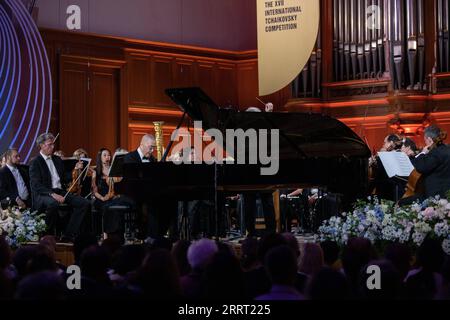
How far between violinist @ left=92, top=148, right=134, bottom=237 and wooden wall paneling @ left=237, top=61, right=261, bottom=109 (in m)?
5.72

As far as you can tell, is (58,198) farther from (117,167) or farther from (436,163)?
(436,163)

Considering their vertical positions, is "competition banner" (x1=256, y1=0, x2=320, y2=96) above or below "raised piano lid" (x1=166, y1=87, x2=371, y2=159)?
above

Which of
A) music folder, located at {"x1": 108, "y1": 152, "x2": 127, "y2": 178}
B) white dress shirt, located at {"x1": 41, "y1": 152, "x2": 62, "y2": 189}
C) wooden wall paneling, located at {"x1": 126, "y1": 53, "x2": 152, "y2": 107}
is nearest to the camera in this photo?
music folder, located at {"x1": 108, "y1": 152, "x2": 127, "y2": 178}

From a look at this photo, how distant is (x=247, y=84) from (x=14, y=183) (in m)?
6.94

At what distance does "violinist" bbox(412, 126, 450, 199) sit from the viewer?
865 cm

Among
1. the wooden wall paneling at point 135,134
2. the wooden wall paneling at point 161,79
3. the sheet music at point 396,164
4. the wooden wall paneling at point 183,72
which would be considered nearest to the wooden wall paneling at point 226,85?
the wooden wall paneling at point 183,72

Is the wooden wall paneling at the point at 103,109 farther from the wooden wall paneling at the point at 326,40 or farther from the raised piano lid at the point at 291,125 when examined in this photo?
the raised piano lid at the point at 291,125

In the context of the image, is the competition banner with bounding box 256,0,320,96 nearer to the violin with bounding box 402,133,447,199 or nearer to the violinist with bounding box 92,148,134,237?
the violinist with bounding box 92,148,134,237

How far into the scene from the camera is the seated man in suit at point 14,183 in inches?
420

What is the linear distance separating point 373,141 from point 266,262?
1126 cm

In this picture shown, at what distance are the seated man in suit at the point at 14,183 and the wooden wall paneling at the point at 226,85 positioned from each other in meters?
6.27

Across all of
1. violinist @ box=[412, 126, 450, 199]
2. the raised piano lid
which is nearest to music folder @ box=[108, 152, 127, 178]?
the raised piano lid

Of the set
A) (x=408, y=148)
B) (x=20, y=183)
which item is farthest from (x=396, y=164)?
(x=20, y=183)
